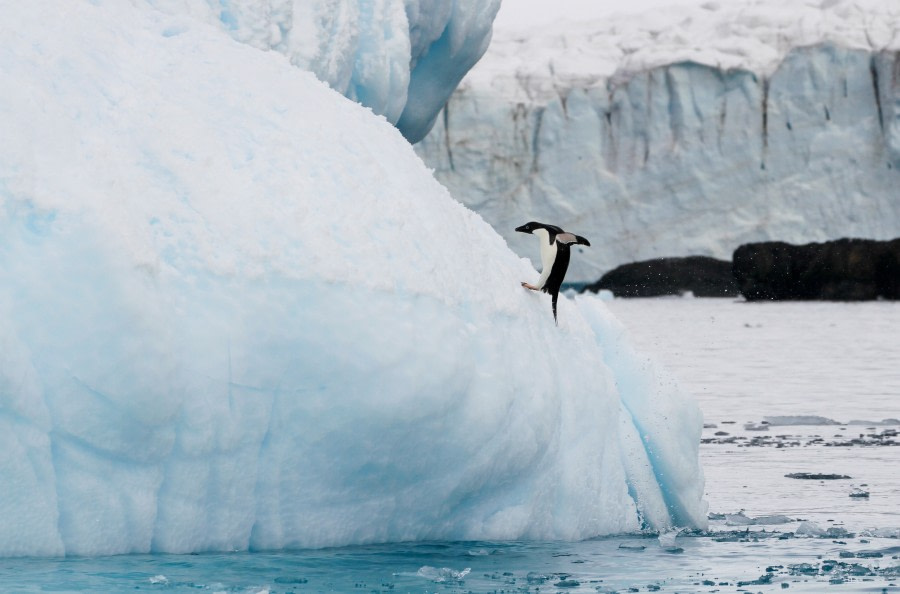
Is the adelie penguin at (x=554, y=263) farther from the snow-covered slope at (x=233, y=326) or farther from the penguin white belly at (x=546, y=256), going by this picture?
the snow-covered slope at (x=233, y=326)

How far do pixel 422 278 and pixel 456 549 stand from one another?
0.94 metres

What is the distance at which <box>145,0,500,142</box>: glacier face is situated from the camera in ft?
30.1

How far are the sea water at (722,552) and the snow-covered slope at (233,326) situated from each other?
0.52ft

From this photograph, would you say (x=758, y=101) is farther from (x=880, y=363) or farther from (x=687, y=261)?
(x=880, y=363)

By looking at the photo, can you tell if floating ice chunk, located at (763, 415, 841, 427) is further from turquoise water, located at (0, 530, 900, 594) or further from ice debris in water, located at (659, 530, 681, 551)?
turquoise water, located at (0, 530, 900, 594)

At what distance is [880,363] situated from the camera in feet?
53.1

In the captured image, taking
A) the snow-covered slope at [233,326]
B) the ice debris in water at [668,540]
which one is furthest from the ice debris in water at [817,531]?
the snow-covered slope at [233,326]

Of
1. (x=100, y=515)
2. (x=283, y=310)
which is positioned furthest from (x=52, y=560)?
(x=283, y=310)

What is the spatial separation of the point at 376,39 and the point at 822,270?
24.4 metres

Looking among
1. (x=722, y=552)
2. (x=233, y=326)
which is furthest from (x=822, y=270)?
(x=233, y=326)

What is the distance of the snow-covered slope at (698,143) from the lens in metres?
33.4

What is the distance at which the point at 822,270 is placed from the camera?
33.7 metres

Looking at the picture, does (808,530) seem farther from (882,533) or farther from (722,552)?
(722,552)

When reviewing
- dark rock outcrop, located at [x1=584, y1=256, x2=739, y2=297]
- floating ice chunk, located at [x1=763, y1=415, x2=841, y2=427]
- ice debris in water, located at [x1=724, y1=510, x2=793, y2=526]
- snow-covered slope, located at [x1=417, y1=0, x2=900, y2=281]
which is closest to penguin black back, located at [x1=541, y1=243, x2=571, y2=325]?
ice debris in water, located at [x1=724, y1=510, x2=793, y2=526]
